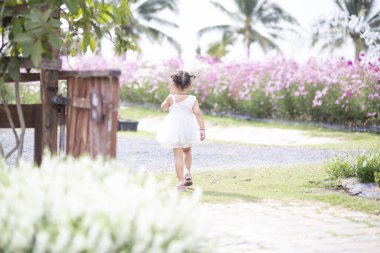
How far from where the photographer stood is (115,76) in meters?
3.28

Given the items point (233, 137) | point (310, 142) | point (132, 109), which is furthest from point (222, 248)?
point (132, 109)

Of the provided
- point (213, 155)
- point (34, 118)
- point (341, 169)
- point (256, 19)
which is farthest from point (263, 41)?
point (34, 118)

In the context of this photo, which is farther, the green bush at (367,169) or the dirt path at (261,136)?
the dirt path at (261,136)

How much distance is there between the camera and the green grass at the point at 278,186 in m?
5.77

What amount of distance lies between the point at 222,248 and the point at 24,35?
1.83 m

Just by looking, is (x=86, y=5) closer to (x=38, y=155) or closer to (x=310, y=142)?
(x=38, y=155)

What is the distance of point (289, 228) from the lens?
179 inches

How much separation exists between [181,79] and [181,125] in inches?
19.9

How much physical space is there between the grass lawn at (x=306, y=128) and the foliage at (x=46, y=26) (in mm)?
6933

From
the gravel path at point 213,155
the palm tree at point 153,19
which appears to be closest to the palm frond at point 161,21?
the palm tree at point 153,19

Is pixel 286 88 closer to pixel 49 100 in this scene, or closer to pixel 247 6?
pixel 49 100

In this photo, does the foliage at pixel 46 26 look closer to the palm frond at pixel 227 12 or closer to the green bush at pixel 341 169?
the green bush at pixel 341 169

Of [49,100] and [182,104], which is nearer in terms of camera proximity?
[49,100]

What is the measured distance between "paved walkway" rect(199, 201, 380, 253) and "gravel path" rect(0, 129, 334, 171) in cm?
357
